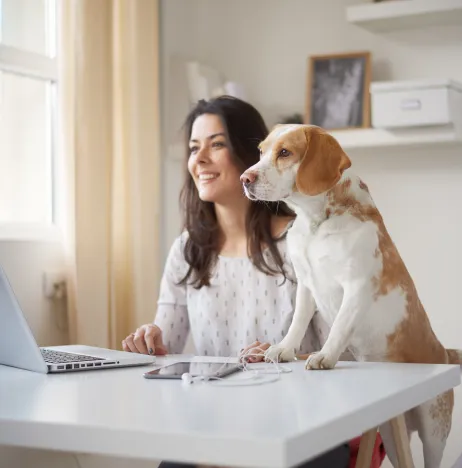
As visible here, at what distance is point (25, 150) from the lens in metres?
2.42

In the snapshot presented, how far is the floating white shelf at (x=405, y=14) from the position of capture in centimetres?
244

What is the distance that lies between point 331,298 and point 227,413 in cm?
50

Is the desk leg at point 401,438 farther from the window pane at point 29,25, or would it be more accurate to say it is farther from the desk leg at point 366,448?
the window pane at point 29,25

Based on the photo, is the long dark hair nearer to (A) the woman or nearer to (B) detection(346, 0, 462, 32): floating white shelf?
(A) the woman

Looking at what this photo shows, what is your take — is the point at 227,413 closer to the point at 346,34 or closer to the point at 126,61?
the point at 126,61

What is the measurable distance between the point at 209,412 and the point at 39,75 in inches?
67.8

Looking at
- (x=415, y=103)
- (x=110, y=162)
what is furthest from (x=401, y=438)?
(x=110, y=162)

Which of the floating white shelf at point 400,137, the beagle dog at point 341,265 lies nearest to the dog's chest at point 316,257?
the beagle dog at point 341,265

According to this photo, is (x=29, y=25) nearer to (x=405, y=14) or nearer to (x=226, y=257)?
(x=226, y=257)

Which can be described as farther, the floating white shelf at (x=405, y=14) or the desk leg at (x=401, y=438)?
the floating white shelf at (x=405, y=14)

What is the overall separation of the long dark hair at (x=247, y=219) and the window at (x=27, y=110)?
1.99 ft

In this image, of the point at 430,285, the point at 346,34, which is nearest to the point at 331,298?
the point at 430,285

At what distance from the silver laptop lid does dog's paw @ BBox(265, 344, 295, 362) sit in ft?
1.23

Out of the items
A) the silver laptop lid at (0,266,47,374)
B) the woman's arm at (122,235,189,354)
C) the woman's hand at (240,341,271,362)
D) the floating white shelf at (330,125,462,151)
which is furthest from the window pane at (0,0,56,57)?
the woman's hand at (240,341,271,362)
